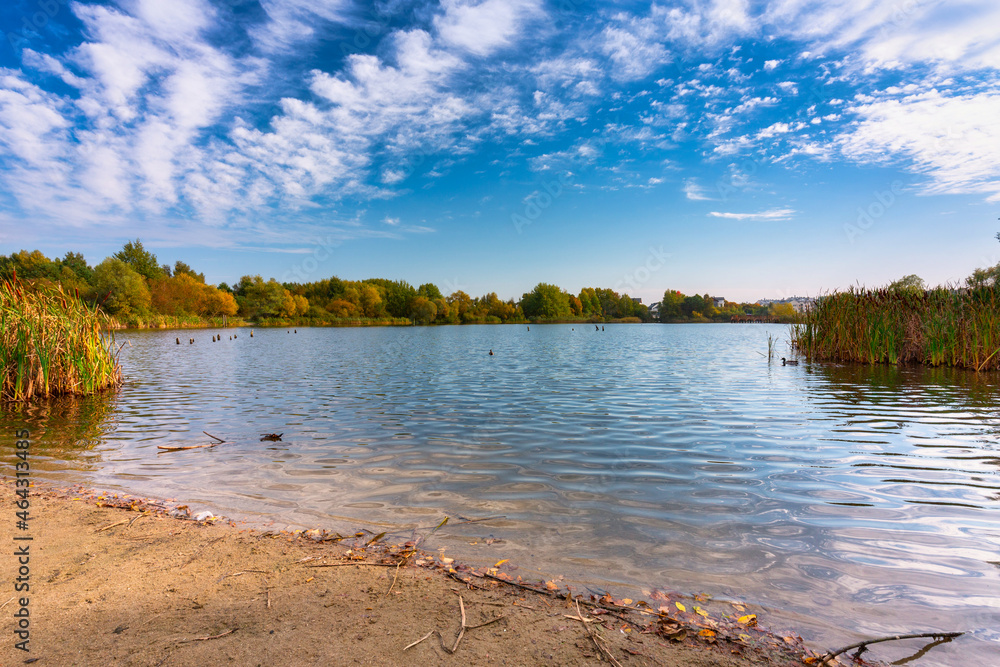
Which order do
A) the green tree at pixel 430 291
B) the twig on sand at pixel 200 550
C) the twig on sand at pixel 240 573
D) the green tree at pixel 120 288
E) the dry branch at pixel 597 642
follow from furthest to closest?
the green tree at pixel 430 291, the green tree at pixel 120 288, the twig on sand at pixel 200 550, the twig on sand at pixel 240 573, the dry branch at pixel 597 642

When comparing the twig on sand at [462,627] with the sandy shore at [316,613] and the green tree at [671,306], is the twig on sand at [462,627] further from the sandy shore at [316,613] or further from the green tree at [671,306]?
the green tree at [671,306]

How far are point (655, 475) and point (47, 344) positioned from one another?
14616 mm

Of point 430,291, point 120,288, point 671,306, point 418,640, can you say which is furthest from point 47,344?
point 671,306

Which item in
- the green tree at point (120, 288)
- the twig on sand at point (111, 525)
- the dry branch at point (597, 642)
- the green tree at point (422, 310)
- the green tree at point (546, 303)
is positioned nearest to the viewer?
the dry branch at point (597, 642)

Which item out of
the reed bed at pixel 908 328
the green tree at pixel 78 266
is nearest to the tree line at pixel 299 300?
the green tree at pixel 78 266

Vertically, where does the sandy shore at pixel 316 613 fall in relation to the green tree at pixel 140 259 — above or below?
below

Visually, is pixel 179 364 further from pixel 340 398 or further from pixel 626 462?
pixel 626 462

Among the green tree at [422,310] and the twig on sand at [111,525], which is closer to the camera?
the twig on sand at [111,525]

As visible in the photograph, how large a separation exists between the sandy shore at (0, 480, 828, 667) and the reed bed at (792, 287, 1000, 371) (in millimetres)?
20404

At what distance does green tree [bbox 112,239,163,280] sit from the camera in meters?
95.3

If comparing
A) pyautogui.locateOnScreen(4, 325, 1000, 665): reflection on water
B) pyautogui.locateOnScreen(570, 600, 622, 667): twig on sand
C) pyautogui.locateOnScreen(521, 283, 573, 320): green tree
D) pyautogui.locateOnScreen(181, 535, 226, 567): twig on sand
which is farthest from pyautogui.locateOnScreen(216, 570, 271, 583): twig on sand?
pyautogui.locateOnScreen(521, 283, 573, 320): green tree

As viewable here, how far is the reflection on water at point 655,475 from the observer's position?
395 centimetres

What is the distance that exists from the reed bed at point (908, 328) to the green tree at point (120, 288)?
8257 centimetres

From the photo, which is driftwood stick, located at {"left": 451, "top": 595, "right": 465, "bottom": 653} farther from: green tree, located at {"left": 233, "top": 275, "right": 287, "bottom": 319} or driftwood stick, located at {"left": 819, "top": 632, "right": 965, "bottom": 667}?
green tree, located at {"left": 233, "top": 275, "right": 287, "bottom": 319}
